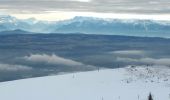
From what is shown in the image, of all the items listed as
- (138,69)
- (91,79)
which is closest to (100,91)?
(91,79)

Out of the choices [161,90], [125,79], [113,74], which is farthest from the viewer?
[113,74]

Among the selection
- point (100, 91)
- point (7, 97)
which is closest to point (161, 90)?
point (100, 91)

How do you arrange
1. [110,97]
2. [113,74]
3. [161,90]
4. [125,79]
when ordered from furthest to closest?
[113,74], [125,79], [161,90], [110,97]

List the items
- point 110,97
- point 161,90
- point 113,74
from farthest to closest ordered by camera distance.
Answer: point 113,74 < point 161,90 < point 110,97

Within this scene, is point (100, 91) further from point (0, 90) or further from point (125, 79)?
point (0, 90)

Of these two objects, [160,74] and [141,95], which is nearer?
[141,95]

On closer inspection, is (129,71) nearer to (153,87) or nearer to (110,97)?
(153,87)
